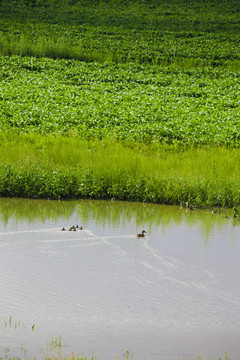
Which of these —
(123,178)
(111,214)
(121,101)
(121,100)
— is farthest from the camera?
(121,100)

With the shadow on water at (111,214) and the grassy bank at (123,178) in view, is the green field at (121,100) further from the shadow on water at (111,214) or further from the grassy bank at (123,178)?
the shadow on water at (111,214)

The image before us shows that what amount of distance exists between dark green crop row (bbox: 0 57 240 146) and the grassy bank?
216 inches

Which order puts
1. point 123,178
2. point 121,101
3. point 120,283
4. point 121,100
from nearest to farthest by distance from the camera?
1. point 120,283
2. point 123,178
3. point 121,101
4. point 121,100

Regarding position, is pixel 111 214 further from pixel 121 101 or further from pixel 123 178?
pixel 121 101

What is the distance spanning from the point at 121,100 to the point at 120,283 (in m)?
19.3

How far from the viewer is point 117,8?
55.2m

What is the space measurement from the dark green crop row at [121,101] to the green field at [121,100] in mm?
58

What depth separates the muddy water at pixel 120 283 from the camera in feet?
22.7

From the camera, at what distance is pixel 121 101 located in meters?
27.2

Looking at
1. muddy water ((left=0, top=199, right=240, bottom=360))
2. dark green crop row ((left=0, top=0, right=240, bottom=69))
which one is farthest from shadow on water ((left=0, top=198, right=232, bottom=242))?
dark green crop row ((left=0, top=0, right=240, bottom=69))

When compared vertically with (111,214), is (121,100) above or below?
above

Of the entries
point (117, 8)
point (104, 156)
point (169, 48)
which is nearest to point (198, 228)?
point (104, 156)

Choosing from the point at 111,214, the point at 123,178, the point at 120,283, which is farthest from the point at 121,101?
the point at 120,283

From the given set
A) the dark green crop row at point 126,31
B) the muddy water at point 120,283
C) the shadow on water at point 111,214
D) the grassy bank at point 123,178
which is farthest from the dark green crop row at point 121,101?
the muddy water at point 120,283
